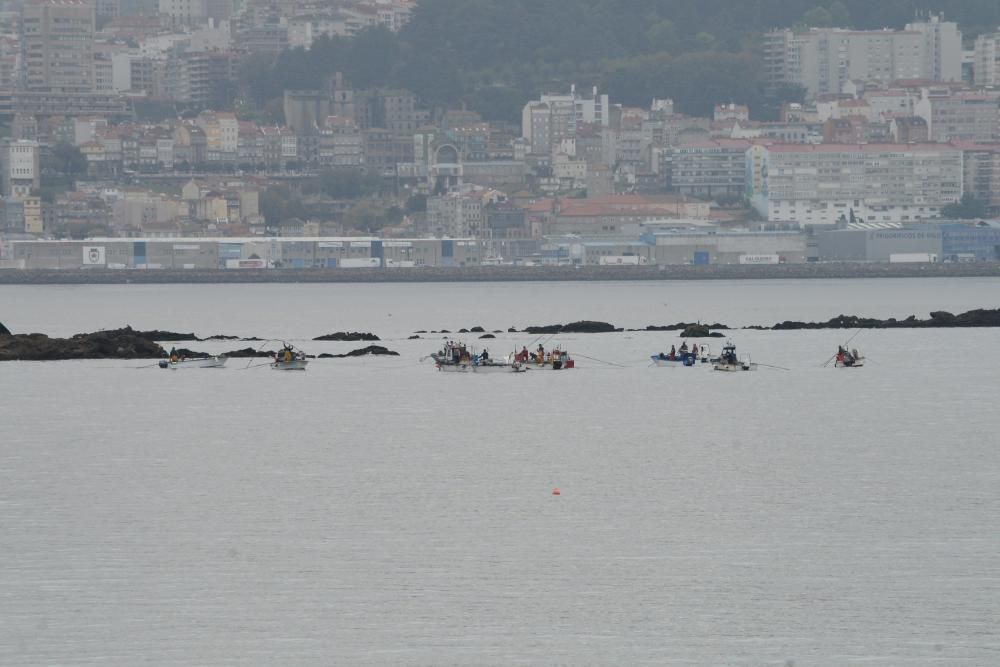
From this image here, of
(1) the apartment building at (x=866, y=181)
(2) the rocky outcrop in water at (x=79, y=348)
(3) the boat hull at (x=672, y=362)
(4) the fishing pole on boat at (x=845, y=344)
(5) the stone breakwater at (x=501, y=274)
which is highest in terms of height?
(1) the apartment building at (x=866, y=181)

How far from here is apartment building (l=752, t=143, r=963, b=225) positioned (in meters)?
156

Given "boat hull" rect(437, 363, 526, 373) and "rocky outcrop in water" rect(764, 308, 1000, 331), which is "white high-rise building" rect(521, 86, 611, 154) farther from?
"boat hull" rect(437, 363, 526, 373)

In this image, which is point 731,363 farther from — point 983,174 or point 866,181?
point 983,174

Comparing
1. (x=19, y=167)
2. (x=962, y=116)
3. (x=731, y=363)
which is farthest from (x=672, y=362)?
(x=962, y=116)

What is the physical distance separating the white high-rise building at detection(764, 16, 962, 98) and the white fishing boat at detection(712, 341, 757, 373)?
14091 cm

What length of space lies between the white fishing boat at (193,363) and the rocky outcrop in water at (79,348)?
8.57ft

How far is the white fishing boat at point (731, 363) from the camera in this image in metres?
49.8

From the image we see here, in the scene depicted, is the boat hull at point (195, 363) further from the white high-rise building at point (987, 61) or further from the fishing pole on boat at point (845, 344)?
the white high-rise building at point (987, 61)

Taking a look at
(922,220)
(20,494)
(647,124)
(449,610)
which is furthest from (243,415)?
(647,124)

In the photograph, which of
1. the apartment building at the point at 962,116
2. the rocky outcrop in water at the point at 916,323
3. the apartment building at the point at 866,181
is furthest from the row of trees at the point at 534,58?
the rocky outcrop in water at the point at 916,323

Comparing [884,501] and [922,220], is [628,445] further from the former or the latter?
[922,220]

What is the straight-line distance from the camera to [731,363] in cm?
4984

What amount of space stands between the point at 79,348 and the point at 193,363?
14.2 feet

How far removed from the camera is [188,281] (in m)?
131
